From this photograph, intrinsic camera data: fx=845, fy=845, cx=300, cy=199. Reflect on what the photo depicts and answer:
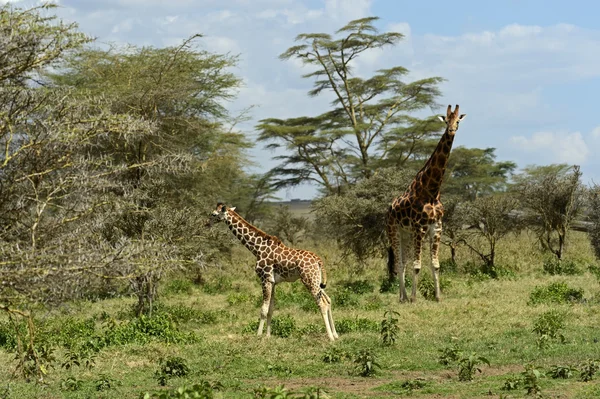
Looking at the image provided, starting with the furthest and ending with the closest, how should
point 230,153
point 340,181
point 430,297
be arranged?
point 340,181, point 230,153, point 430,297

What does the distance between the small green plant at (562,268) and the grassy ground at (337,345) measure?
7.12ft

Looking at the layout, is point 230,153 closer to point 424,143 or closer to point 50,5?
point 424,143

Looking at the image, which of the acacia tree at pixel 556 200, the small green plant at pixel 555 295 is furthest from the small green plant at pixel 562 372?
the acacia tree at pixel 556 200

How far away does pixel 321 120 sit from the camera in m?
37.8

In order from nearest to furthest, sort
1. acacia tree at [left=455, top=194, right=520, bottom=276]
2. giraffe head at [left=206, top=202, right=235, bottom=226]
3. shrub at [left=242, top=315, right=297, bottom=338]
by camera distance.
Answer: shrub at [left=242, top=315, right=297, bottom=338] → giraffe head at [left=206, top=202, right=235, bottom=226] → acacia tree at [left=455, top=194, right=520, bottom=276]

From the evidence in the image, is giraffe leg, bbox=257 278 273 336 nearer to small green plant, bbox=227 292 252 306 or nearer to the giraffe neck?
the giraffe neck

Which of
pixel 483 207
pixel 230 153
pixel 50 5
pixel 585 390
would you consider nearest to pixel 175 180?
pixel 230 153

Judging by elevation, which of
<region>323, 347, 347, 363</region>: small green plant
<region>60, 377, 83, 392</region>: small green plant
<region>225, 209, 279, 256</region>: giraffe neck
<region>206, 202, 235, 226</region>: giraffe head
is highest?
<region>206, 202, 235, 226</region>: giraffe head

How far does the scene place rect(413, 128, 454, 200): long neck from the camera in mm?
16258

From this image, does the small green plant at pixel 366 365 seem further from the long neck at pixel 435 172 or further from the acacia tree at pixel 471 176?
the acacia tree at pixel 471 176

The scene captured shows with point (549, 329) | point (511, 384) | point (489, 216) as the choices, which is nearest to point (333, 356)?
Answer: point (511, 384)

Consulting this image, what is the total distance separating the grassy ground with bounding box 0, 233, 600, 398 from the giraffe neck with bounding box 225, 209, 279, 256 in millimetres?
1294

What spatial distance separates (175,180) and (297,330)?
9043 mm

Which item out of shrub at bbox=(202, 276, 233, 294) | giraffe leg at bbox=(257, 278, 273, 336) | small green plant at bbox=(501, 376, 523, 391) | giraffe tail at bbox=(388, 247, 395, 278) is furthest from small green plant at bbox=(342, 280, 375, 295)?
small green plant at bbox=(501, 376, 523, 391)
